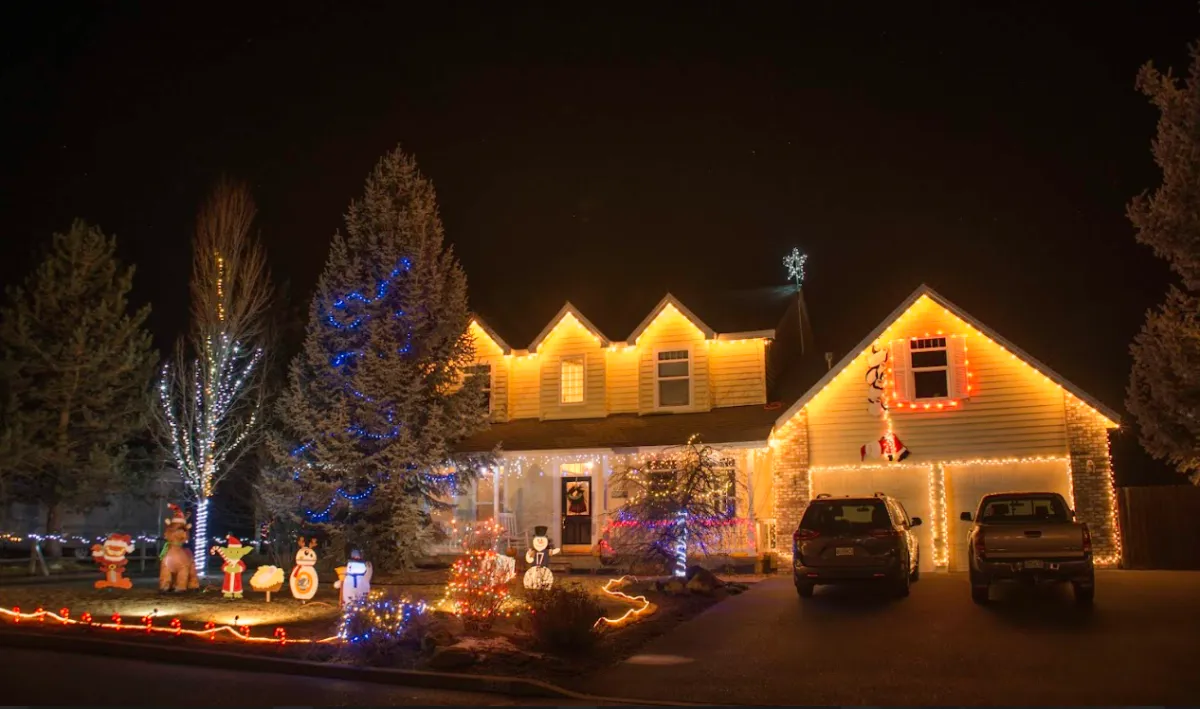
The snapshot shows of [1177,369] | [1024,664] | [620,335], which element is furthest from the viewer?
[620,335]

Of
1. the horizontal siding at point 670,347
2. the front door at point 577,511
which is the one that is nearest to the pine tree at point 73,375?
the front door at point 577,511

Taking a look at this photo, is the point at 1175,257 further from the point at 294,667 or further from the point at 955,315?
the point at 294,667

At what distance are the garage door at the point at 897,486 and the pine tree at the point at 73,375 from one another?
17.2 meters

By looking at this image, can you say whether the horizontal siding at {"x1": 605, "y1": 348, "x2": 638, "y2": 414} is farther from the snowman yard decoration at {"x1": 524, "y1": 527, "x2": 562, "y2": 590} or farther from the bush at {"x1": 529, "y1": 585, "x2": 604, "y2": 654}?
the bush at {"x1": 529, "y1": 585, "x2": 604, "y2": 654}

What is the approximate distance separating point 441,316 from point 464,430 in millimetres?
2573

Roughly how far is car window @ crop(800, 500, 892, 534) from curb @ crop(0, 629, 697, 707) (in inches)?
281

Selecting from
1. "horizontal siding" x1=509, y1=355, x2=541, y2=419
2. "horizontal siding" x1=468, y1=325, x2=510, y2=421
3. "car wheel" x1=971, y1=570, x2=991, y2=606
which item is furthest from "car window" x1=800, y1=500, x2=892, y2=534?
"horizontal siding" x1=468, y1=325, x2=510, y2=421

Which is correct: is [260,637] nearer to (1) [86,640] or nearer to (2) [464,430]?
(1) [86,640]

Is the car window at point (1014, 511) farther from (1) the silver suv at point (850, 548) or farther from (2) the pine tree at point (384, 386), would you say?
(2) the pine tree at point (384, 386)

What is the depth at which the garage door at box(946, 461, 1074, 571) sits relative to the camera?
70.1ft

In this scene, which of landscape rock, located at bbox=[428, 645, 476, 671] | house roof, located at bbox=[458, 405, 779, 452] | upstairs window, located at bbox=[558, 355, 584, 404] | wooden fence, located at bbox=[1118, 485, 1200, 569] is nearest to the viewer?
landscape rock, located at bbox=[428, 645, 476, 671]

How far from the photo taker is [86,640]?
12133 mm

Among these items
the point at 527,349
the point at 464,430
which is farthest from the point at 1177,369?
the point at 527,349

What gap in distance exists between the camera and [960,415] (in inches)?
870
